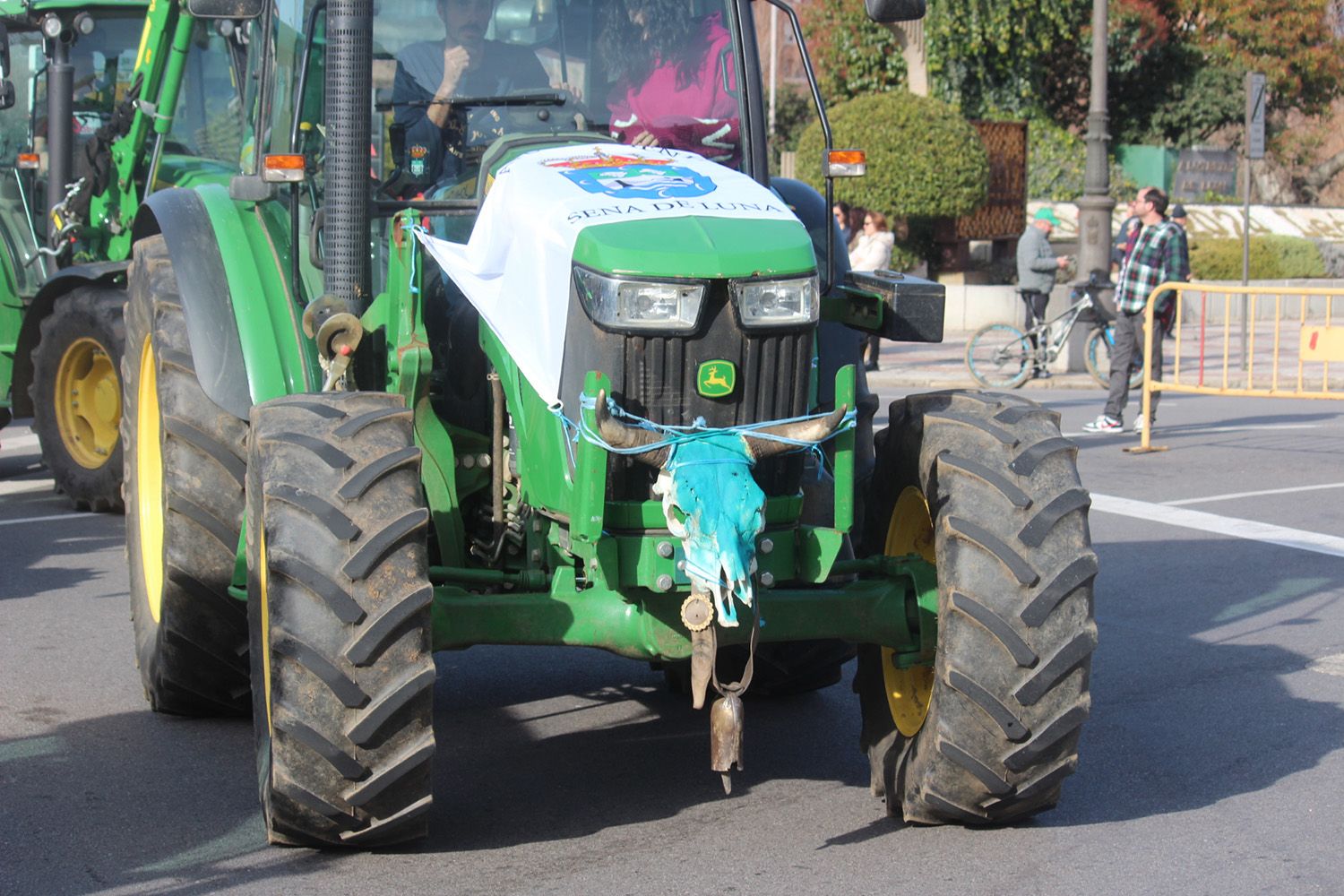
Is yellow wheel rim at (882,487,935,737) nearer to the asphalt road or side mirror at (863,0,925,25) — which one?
the asphalt road

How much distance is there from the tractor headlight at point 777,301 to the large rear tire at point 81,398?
23.2 feet

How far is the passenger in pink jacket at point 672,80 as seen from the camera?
248 inches

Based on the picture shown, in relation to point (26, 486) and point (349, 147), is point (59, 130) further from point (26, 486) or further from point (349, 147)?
point (349, 147)

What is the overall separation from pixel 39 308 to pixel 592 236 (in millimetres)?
7566

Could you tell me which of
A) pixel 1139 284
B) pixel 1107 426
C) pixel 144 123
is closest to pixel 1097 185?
pixel 1139 284

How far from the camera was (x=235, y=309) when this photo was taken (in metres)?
6.34

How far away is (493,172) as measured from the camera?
5793 mm

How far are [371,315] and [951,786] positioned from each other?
2.36 metres

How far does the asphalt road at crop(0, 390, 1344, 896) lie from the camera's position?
4965mm

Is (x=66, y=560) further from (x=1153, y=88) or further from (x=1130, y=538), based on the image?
(x=1153, y=88)

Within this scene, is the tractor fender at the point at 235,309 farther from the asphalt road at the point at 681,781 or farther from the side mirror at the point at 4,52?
the side mirror at the point at 4,52

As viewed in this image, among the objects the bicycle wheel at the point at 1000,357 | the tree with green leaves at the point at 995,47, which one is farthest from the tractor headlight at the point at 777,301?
the tree with green leaves at the point at 995,47

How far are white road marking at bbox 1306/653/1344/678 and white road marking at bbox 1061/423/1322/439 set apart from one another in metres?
7.41

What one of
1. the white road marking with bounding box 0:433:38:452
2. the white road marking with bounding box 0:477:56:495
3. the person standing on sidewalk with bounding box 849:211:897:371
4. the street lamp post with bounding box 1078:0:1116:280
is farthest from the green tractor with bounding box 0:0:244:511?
the street lamp post with bounding box 1078:0:1116:280
